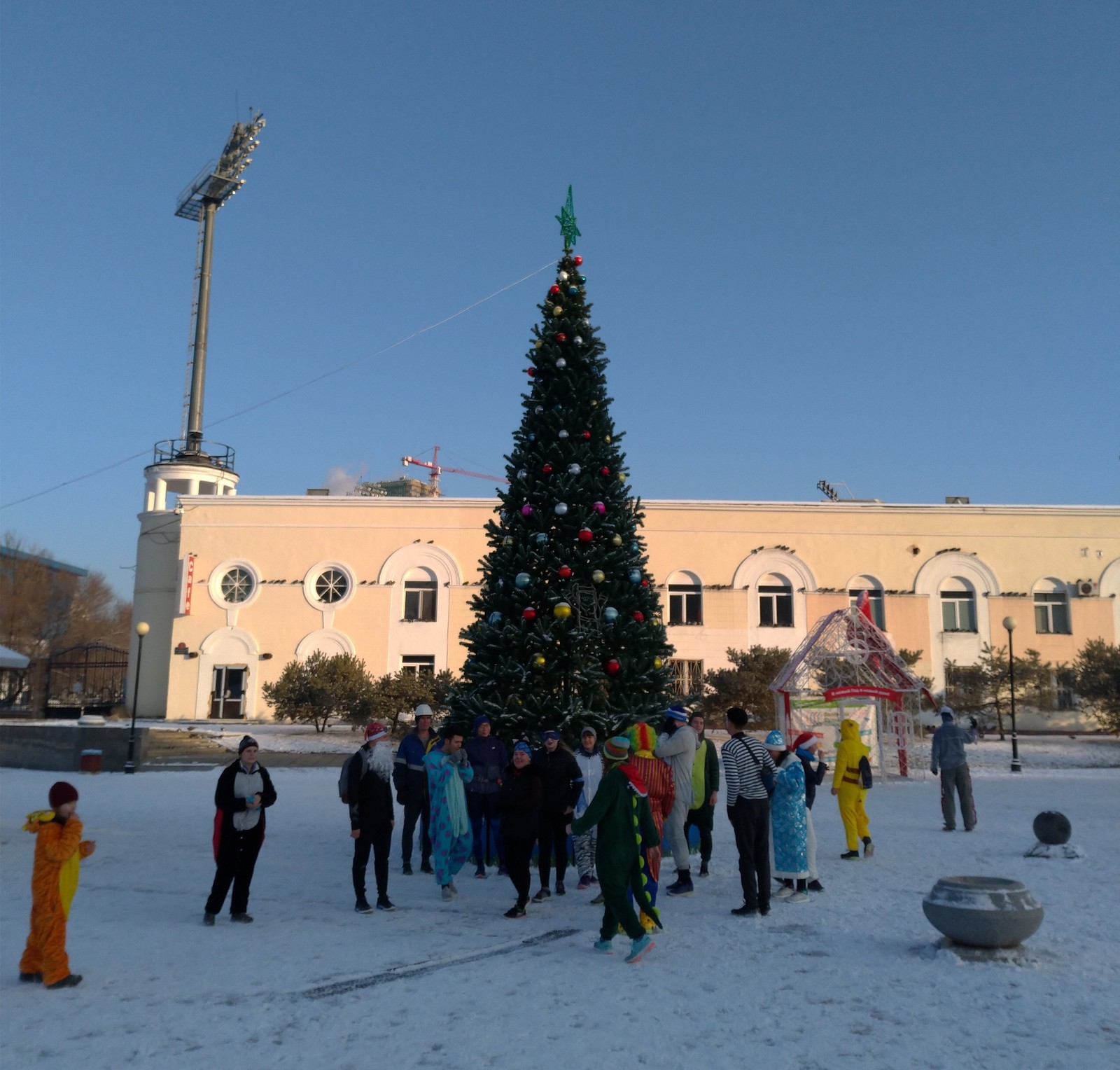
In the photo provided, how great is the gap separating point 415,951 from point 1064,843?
7590 millimetres

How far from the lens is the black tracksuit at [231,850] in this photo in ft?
24.8

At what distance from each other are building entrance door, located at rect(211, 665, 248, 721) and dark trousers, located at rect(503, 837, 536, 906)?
29.1 metres

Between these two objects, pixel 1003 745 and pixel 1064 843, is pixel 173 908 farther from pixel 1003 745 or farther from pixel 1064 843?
pixel 1003 745

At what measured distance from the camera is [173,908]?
319 inches

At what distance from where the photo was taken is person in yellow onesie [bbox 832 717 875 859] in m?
10.3

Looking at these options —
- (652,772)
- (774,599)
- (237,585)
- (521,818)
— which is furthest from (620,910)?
(237,585)

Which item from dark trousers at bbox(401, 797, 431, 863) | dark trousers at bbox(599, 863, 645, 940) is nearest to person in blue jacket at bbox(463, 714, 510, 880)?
dark trousers at bbox(401, 797, 431, 863)

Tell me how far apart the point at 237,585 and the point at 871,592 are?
2465 cm

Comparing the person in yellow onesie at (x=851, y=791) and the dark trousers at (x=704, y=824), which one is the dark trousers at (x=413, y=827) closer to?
the dark trousers at (x=704, y=824)

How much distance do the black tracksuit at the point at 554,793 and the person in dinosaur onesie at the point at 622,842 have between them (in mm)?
1435

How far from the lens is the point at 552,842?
920 centimetres

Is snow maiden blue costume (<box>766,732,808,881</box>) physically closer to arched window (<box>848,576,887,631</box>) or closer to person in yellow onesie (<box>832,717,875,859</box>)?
person in yellow onesie (<box>832,717,875,859</box>)

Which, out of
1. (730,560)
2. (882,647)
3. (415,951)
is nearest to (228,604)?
(730,560)

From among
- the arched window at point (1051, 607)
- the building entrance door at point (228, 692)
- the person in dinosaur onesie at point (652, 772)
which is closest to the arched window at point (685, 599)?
the arched window at point (1051, 607)
